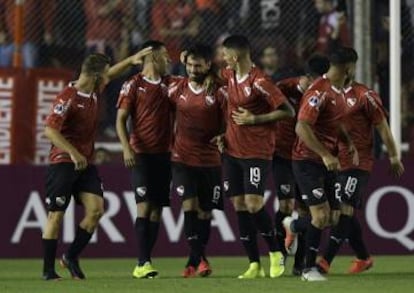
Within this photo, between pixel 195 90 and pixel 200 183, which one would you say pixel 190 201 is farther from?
pixel 195 90

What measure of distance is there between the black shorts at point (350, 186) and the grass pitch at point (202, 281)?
0.77 meters

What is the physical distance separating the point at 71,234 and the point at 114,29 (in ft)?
9.57

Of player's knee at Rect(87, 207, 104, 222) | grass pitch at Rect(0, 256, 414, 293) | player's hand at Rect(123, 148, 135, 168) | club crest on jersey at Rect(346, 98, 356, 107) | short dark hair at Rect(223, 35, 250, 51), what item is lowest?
grass pitch at Rect(0, 256, 414, 293)

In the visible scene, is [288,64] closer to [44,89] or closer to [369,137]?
[44,89]

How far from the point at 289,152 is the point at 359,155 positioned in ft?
3.83

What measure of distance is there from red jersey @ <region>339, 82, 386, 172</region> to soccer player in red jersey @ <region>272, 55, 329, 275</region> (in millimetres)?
473

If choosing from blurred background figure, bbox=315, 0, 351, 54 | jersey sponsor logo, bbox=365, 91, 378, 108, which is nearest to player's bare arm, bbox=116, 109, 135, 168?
jersey sponsor logo, bbox=365, 91, 378, 108

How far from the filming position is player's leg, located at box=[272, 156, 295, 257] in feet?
50.8

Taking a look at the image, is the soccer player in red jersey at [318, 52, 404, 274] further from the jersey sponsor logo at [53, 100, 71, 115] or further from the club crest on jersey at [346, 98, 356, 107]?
the jersey sponsor logo at [53, 100, 71, 115]

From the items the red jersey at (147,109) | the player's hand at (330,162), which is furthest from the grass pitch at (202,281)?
the red jersey at (147,109)

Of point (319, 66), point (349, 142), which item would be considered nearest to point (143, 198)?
point (349, 142)

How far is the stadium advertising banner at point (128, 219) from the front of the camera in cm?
1788

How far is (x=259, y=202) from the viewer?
45.9 ft

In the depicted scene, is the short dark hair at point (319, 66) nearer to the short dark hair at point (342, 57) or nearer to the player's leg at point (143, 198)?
the short dark hair at point (342, 57)
